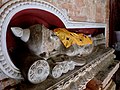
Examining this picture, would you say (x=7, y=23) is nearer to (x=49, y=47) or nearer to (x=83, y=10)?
(x=49, y=47)

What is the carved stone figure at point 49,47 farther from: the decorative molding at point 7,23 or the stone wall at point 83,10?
the stone wall at point 83,10

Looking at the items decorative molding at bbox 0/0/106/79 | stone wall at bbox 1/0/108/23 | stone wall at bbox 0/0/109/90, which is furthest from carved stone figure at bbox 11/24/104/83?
stone wall at bbox 1/0/108/23

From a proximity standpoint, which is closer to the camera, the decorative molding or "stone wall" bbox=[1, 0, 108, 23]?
the decorative molding

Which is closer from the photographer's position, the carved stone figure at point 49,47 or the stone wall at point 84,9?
the carved stone figure at point 49,47

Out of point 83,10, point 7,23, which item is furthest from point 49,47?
point 83,10

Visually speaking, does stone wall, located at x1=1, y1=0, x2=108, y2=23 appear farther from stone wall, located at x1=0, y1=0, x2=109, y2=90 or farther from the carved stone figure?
the carved stone figure

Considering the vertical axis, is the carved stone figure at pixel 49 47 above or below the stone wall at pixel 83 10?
below

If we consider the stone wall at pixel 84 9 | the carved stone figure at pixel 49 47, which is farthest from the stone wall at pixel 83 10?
the carved stone figure at pixel 49 47

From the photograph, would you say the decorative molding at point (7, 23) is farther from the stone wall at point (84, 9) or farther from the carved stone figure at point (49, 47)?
the stone wall at point (84, 9)

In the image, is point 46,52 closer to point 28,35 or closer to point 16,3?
point 28,35

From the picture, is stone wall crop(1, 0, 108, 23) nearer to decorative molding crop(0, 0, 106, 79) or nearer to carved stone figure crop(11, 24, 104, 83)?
decorative molding crop(0, 0, 106, 79)

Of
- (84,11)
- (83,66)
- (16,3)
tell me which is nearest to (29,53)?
(16,3)

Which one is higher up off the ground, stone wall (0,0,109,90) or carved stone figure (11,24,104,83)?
stone wall (0,0,109,90)

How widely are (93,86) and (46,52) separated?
82 centimetres
